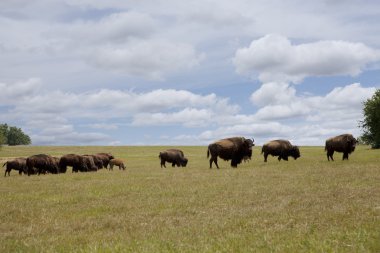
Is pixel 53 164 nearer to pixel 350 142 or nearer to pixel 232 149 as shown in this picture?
pixel 232 149

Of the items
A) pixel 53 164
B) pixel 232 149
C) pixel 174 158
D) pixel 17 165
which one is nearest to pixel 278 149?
pixel 232 149

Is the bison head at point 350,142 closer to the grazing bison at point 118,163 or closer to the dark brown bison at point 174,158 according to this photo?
the dark brown bison at point 174,158

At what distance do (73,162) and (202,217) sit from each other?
30088mm

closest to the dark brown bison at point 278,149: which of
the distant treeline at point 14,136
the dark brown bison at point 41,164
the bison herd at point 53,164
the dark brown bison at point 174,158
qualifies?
the dark brown bison at point 174,158

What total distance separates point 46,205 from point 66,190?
453 centimetres

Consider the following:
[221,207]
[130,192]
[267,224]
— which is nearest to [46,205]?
[130,192]

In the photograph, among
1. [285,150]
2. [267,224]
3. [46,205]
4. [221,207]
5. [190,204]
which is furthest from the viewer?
[285,150]

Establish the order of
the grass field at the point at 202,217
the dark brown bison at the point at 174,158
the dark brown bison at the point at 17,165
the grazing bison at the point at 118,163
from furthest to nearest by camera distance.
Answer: the grazing bison at the point at 118,163
the dark brown bison at the point at 174,158
the dark brown bison at the point at 17,165
the grass field at the point at 202,217

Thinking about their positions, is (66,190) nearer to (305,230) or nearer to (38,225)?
(38,225)

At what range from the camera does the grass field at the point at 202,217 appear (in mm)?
9070

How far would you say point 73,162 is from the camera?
40.6 m

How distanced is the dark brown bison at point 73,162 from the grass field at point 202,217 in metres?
19.4

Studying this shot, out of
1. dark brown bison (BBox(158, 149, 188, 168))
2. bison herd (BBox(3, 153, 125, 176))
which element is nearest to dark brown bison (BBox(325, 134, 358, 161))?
dark brown bison (BBox(158, 149, 188, 168))

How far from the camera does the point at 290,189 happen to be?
58.1 feet
